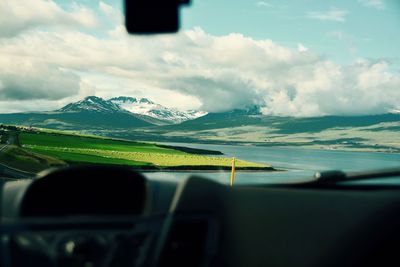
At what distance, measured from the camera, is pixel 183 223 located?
2307mm

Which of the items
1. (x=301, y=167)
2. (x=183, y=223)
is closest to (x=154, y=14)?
(x=183, y=223)

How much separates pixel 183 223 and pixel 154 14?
96cm

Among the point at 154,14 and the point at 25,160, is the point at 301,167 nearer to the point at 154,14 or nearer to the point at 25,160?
the point at 25,160

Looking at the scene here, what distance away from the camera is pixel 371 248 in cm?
255

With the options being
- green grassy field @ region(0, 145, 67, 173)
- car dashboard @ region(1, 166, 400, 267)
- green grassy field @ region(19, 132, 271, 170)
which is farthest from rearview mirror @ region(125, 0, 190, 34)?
green grassy field @ region(19, 132, 271, 170)

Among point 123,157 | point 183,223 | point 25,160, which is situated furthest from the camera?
point 123,157

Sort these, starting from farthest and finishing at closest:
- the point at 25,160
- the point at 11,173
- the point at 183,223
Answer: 1. the point at 25,160
2. the point at 11,173
3. the point at 183,223

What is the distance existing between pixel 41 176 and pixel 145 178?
0.47m

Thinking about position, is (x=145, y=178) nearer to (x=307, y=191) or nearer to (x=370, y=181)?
(x=307, y=191)

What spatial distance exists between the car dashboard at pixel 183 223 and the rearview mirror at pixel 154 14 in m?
0.69

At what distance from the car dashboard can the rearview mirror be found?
0.69m

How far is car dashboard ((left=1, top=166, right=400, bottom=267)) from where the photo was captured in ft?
7.14

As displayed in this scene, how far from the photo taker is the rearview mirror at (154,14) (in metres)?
2.31

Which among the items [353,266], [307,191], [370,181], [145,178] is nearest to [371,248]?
[353,266]
